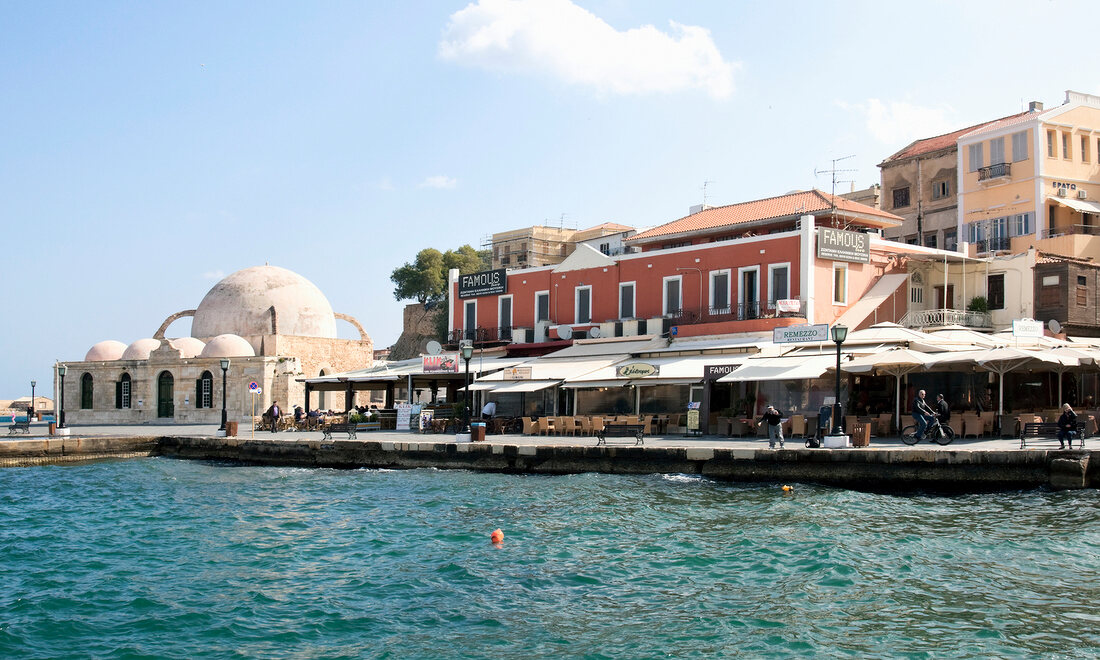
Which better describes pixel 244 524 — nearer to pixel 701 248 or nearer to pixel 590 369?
pixel 590 369

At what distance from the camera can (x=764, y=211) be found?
111ft

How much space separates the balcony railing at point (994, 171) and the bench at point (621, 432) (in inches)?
818

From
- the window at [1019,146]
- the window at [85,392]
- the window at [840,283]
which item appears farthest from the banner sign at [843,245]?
the window at [85,392]

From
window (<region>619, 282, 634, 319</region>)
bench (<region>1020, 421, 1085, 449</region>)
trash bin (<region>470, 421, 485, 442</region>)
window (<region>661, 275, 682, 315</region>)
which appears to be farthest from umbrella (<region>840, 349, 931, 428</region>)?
window (<region>619, 282, 634, 319</region>)

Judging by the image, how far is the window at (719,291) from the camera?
103 ft

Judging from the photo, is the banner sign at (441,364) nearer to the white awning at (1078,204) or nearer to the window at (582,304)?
the window at (582,304)

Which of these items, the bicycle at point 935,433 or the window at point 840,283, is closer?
the bicycle at point 935,433

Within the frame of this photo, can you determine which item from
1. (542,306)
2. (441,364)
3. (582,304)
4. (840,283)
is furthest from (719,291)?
(441,364)

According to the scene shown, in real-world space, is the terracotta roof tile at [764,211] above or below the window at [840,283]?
above

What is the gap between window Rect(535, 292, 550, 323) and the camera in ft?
122

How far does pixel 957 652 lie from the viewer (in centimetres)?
921

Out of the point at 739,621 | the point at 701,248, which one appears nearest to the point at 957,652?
the point at 739,621

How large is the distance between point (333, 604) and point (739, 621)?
4728 mm

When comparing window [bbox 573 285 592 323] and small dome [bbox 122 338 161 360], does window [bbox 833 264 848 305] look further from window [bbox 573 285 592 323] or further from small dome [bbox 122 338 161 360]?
small dome [bbox 122 338 161 360]
